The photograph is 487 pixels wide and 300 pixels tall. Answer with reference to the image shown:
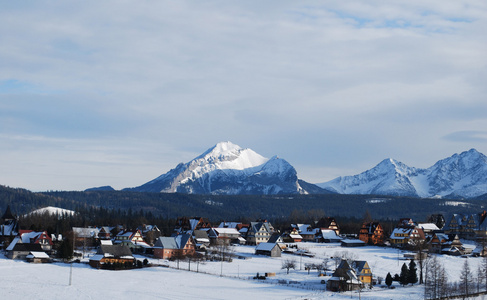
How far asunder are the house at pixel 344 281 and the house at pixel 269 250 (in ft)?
93.9

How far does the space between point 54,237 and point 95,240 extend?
282 inches

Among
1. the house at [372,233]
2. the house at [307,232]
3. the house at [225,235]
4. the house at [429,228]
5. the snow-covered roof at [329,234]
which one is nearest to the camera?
the house at [225,235]

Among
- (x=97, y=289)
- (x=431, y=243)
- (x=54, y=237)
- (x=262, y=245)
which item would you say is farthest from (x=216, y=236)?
(x=97, y=289)

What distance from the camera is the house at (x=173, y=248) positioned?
99.1m

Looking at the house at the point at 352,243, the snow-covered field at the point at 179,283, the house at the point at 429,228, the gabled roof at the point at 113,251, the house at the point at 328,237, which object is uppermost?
the house at the point at 429,228

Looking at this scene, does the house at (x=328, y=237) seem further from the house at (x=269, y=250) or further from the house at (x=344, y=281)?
the house at (x=344, y=281)

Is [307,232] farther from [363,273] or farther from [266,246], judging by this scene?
[363,273]

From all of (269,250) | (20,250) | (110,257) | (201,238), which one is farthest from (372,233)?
(20,250)

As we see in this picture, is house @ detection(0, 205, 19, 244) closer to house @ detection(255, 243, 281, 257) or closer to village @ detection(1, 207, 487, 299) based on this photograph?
village @ detection(1, 207, 487, 299)

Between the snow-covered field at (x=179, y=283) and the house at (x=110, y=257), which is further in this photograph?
the house at (x=110, y=257)

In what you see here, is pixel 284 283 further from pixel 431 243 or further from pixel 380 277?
pixel 431 243

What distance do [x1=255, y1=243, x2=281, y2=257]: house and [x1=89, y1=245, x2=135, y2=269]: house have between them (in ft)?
82.0

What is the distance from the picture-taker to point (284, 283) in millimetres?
77938

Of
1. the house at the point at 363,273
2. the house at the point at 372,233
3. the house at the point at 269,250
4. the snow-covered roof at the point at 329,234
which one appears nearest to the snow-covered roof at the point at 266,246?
the house at the point at 269,250
